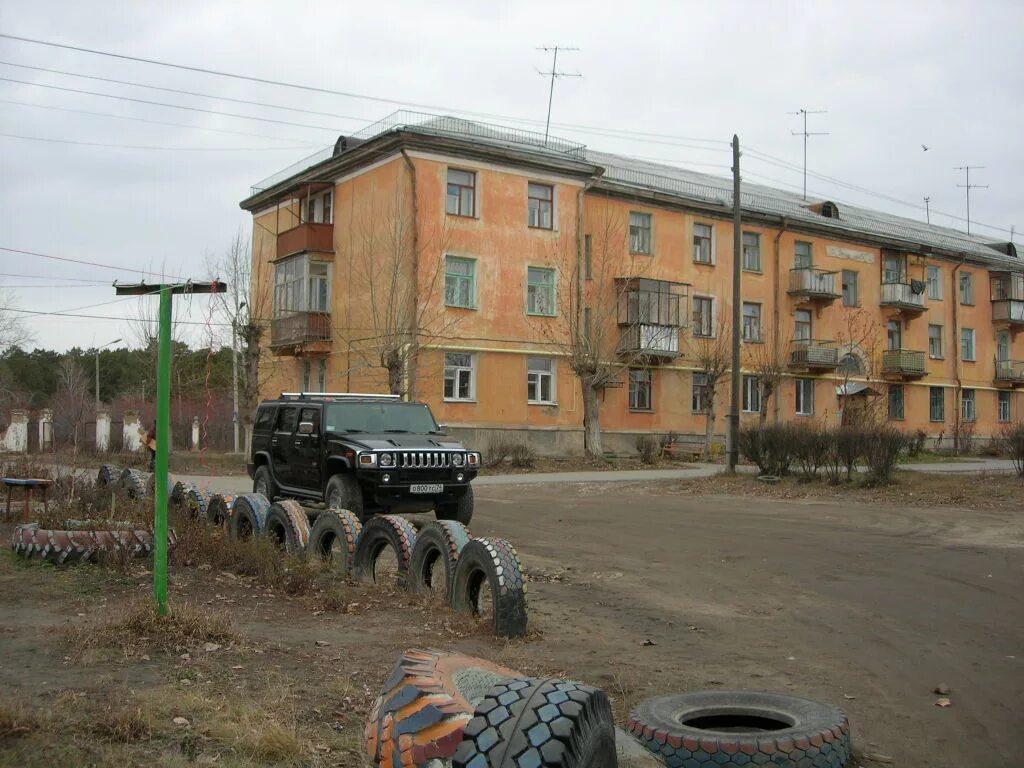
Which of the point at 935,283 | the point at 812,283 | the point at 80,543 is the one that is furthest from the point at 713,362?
the point at 80,543

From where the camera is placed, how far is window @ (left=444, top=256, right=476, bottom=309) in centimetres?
3466

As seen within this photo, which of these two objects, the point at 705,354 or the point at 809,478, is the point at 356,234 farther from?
the point at 809,478

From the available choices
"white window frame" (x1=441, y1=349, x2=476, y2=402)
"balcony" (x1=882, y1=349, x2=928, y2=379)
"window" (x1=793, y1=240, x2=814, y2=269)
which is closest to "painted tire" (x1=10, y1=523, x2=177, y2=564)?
"white window frame" (x1=441, y1=349, x2=476, y2=402)

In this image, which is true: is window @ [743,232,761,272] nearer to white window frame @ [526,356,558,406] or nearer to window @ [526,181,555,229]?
window @ [526,181,555,229]

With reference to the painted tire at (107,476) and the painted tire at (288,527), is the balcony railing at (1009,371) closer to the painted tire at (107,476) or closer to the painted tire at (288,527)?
the painted tire at (107,476)

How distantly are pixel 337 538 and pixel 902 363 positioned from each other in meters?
43.4

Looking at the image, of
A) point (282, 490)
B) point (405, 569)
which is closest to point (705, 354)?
point (282, 490)

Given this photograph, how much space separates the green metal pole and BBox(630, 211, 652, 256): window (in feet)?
111

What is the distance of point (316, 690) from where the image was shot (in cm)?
541

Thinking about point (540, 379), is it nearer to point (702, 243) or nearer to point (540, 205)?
point (540, 205)

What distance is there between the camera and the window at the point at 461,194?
34750 millimetres

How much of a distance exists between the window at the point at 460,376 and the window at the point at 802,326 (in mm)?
17612

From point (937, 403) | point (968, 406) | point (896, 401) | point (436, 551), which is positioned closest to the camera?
point (436, 551)

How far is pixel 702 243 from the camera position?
42156 millimetres
